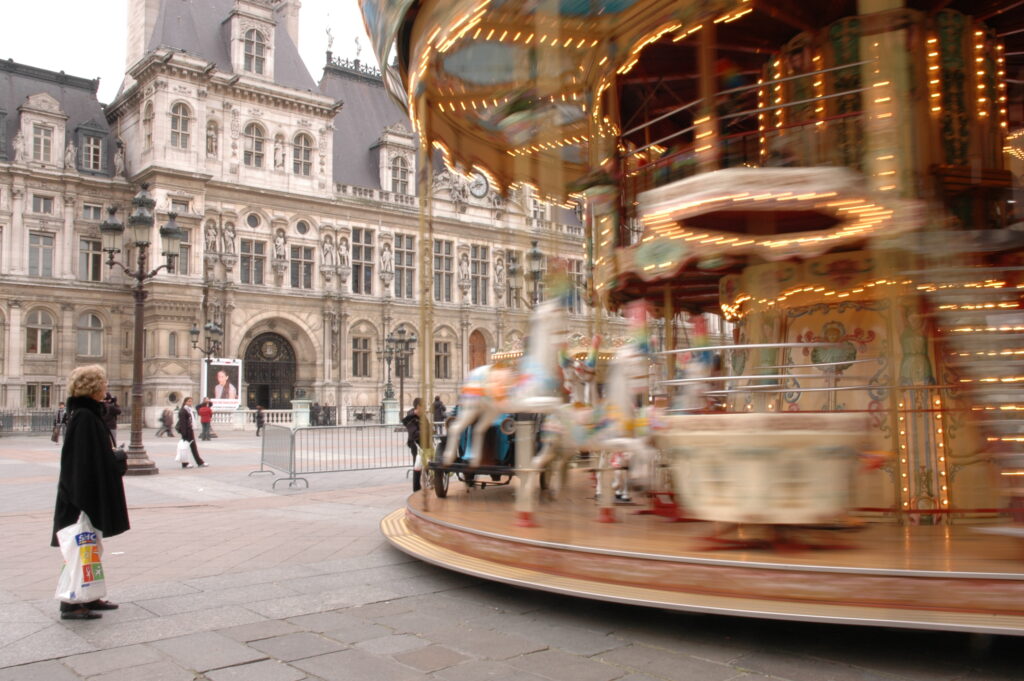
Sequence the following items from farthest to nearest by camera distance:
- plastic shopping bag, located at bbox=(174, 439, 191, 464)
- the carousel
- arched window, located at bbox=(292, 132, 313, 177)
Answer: arched window, located at bbox=(292, 132, 313, 177), plastic shopping bag, located at bbox=(174, 439, 191, 464), the carousel

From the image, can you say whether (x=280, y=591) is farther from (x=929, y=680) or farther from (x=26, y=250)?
(x=26, y=250)

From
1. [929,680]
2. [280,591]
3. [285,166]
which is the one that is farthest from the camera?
[285,166]

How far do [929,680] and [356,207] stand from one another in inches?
1535

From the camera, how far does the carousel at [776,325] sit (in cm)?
524

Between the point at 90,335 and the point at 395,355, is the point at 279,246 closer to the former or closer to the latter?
the point at 395,355

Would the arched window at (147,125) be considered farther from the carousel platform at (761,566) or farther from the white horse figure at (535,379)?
the carousel platform at (761,566)

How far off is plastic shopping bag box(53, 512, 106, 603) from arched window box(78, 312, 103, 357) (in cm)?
3373

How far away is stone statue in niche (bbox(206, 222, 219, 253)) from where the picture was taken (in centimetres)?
3638

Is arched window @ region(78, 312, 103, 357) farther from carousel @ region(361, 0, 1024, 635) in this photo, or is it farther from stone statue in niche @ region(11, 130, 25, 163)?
carousel @ region(361, 0, 1024, 635)

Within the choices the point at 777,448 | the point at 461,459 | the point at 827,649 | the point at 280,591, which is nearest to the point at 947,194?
the point at 777,448

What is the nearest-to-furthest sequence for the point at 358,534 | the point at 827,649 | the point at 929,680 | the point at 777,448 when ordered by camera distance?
1. the point at 929,680
2. the point at 827,649
3. the point at 777,448
4. the point at 358,534

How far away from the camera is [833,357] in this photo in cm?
782

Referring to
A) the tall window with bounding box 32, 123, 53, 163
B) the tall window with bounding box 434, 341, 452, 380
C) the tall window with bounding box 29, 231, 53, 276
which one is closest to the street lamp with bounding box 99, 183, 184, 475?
the tall window with bounding box 29, 231, 53, 276

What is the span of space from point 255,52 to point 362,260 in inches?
430
